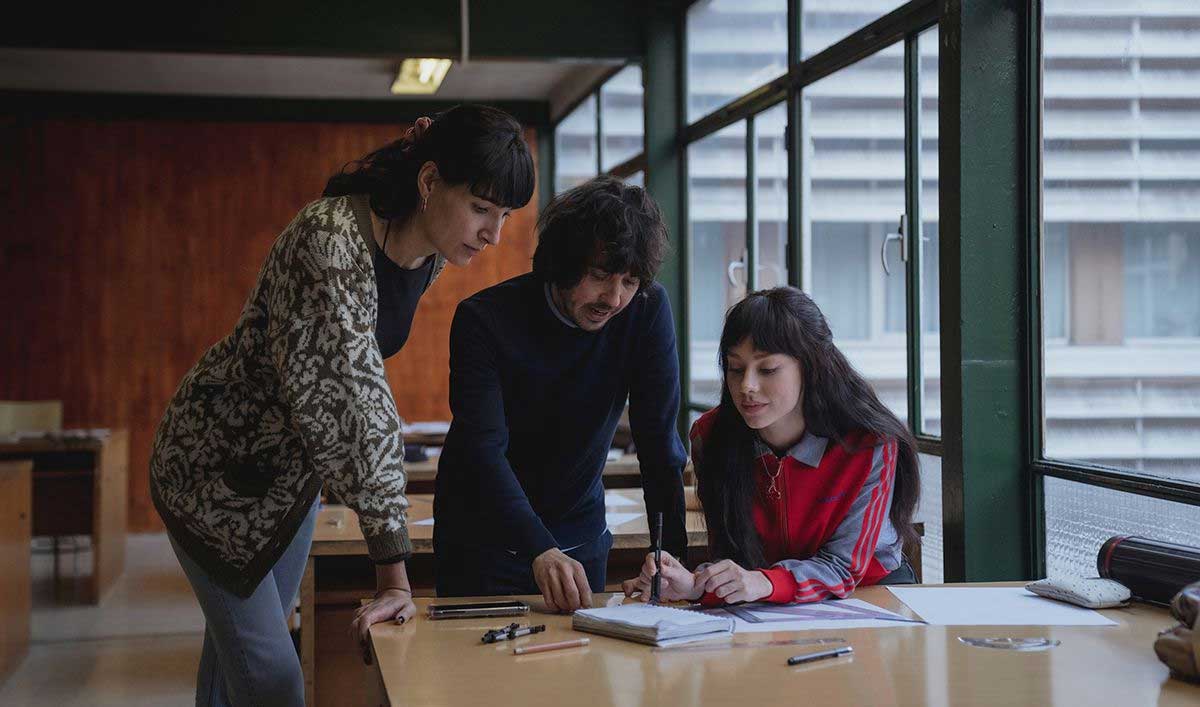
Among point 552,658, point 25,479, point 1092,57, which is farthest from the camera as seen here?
point 25,479

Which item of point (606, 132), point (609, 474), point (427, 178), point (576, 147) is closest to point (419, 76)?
point (606, 132)

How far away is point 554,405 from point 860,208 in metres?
2.23

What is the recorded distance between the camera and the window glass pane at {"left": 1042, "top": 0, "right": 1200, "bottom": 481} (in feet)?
8.04

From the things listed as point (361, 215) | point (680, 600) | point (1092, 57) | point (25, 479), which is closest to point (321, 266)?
point (361, 215)

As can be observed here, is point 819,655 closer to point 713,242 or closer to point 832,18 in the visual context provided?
point 832,18

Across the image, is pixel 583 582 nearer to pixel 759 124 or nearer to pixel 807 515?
pixel 807 515

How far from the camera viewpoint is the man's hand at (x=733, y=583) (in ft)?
6.02

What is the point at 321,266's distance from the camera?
5.40 ft

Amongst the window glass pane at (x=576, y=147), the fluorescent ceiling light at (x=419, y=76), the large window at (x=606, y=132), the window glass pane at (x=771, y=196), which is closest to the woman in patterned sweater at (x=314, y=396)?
the window glass pane at (x=771, y=196)

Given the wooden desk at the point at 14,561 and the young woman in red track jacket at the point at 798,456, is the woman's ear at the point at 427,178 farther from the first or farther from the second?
the wooden desk at the point at 14,561

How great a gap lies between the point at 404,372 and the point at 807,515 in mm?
6625

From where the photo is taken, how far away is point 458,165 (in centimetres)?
173

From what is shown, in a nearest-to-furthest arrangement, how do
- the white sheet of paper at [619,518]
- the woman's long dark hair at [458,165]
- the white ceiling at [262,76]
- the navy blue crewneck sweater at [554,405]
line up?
the woman's long dark hair at [458,165]
the navy blue crewneck sweater at [554,405]
the white sheet of paper at [619,518]
the white ceiling at [262,76]

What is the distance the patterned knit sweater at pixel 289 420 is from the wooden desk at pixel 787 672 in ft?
0.75
